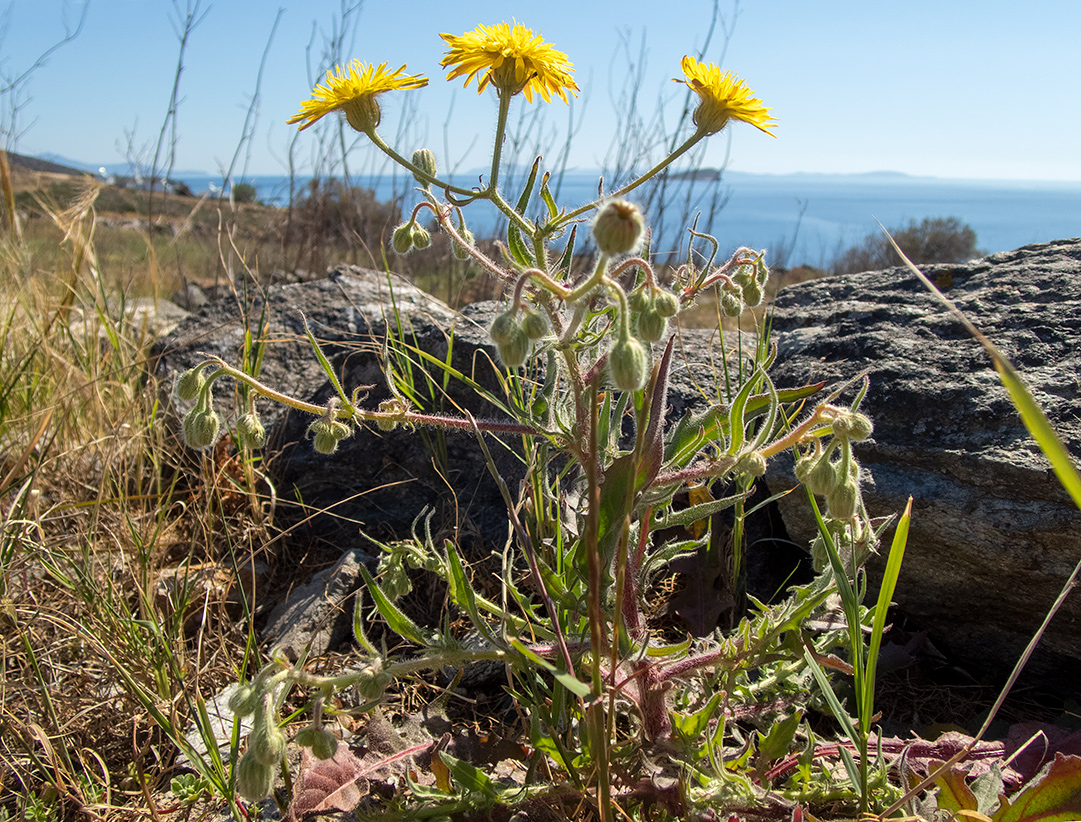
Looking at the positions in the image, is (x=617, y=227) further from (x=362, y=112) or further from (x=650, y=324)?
(x=362, y=112)

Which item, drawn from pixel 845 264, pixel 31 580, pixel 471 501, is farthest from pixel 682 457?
pixel 845 264

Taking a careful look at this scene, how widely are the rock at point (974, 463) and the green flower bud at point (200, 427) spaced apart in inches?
55.7

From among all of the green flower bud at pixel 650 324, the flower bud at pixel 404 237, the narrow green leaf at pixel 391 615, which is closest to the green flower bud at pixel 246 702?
the narrow green leaf at pixel 391 615

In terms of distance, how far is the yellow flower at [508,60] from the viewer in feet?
4.31

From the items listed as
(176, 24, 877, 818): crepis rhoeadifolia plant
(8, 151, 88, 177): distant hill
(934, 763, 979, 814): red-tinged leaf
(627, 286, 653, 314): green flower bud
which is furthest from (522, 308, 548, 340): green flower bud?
(8, 151, 88, 177): distant hill

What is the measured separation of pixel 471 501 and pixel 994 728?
1.54 meters

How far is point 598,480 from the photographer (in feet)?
4.11

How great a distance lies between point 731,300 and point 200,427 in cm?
117

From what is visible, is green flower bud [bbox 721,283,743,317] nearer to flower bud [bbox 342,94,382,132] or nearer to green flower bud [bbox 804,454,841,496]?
green flower bud [bbox 804,454,841,496]

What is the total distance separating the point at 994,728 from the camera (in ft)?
5.58

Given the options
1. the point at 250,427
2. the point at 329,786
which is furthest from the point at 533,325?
the point at 329,786

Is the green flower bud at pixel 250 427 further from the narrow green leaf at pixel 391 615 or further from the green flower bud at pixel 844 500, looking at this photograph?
the green flower bud at pixel 844 500

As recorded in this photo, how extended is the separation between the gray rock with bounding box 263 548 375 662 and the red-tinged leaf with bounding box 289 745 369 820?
0.52m

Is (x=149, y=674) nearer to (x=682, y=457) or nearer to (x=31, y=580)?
(x=31, y=580)
